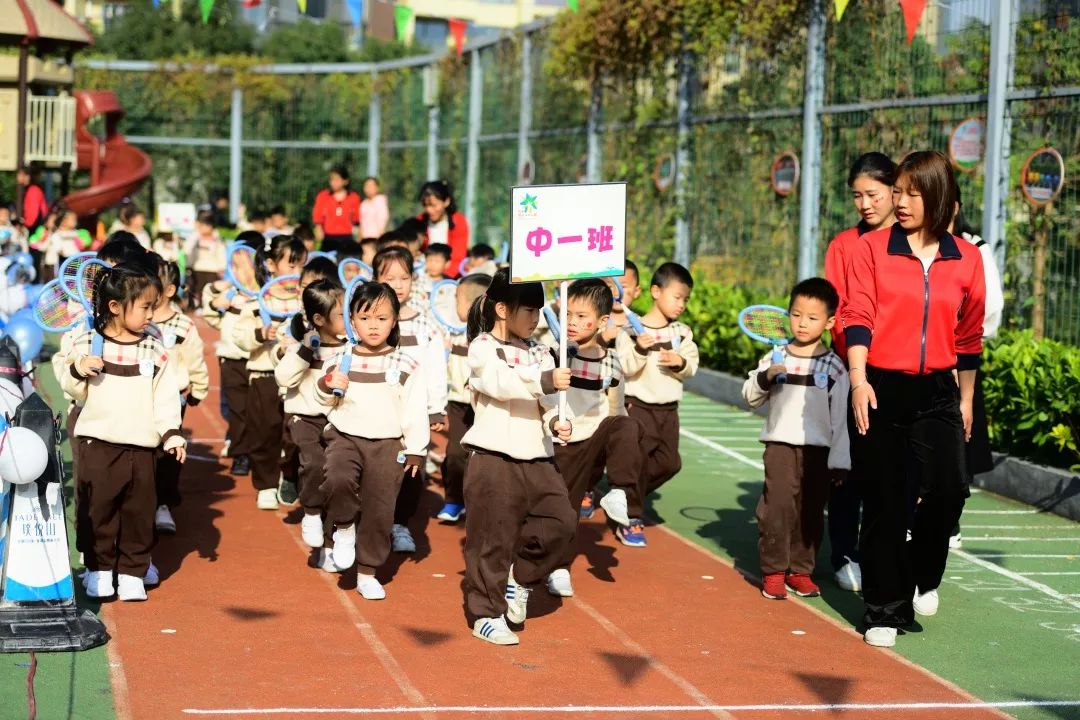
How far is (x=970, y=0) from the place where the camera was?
12.4 metres

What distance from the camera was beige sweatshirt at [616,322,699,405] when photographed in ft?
28.2

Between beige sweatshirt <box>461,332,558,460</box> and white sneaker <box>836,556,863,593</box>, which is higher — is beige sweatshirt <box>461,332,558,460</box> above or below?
above

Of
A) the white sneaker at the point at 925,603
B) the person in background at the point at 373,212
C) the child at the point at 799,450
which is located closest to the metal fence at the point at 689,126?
the person in background at the point at 373,212

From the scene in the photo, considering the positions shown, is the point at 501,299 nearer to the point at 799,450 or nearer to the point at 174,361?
the point at 174,361

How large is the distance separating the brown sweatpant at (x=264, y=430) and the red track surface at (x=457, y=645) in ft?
3.40

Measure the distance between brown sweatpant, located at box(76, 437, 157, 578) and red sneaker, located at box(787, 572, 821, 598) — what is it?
305 centimetres

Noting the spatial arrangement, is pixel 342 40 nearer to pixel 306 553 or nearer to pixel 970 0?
pixel 970 0

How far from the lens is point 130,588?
704 centimetres

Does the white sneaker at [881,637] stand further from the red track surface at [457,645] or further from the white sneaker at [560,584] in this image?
the white sneaker at [560,584]

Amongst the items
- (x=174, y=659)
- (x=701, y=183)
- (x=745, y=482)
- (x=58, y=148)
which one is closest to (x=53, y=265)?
(x=58, y=148)

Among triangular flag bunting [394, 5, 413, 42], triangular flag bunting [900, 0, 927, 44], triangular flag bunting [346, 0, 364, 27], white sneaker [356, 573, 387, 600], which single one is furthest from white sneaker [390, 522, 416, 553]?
triangular flag bunting [394, 5, 413, 42]

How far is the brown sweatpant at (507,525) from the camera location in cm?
667

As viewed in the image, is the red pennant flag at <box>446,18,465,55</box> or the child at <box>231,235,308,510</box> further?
the red pennant flag at <box>446,18,465,55</box>

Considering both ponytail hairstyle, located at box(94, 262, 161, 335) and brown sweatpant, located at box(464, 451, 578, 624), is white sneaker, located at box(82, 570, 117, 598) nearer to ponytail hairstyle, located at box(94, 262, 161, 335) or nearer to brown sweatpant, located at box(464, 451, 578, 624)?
ponytail hairstyle, located at box(94, 262, 161, 335)
